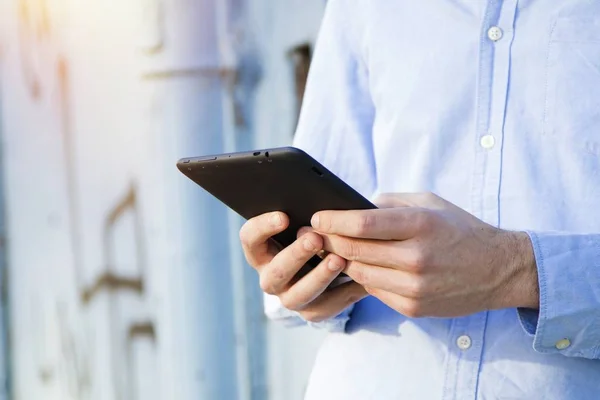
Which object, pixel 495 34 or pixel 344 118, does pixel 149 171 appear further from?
pixel 495 34

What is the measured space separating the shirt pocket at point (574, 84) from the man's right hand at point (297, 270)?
34 centimetres

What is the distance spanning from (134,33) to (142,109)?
20cm

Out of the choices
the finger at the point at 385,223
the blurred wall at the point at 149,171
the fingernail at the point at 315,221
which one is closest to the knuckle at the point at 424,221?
the finger at the point at 385,223

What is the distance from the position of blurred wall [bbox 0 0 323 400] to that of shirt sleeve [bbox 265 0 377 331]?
865mm

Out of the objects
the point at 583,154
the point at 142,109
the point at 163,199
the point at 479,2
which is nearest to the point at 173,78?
the point at 142,109

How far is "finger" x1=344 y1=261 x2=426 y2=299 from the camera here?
0.95 meters

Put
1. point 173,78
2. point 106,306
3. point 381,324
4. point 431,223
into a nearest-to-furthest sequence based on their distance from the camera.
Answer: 1. point 431,223
2. point 381,324
3. point 173,78
4. point 106,306

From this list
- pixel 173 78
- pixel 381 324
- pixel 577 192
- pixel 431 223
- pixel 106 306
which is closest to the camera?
pixel 431 223

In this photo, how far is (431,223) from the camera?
0.93 metres

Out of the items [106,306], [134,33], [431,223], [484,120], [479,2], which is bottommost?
[106,306]

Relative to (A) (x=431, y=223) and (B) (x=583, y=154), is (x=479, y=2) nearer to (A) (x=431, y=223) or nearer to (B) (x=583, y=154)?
(B) (x=583, y=154)

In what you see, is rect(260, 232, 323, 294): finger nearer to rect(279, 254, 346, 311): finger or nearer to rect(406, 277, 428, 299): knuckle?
rect(279, 254, 346, 311): finger

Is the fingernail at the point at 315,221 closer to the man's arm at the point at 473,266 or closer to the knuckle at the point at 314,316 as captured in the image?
the man's arm at the point at 473,266

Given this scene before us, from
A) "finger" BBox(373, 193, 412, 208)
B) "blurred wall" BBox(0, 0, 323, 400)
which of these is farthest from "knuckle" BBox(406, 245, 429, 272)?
"blurred wall" BBox(0, 0, 323, 400)
